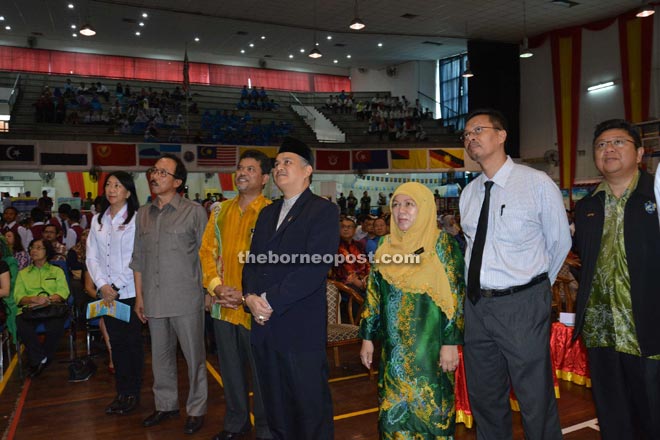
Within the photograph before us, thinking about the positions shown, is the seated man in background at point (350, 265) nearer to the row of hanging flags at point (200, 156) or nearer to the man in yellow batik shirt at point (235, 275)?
the man in yellow batik shirt at point (235, 275)

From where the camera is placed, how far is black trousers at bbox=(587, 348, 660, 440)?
2006 mm

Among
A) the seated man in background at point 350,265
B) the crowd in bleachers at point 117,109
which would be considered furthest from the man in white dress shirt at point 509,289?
the crowd in bleachers at point 117,109

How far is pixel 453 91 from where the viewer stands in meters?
21.9

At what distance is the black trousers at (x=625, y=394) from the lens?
6.58ft

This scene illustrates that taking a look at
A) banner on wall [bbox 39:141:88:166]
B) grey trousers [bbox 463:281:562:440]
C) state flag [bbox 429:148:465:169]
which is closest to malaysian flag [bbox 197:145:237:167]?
banner on wall [bbox 39:141:88:166]

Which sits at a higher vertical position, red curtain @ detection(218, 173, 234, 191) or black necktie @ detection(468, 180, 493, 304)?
red curtain @ detection(218, 173, 234, 191)

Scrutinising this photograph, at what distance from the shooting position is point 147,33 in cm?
1848

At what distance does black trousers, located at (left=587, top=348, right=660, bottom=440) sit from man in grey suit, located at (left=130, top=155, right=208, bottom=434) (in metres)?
2.06

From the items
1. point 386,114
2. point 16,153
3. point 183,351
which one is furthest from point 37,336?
point 386,114

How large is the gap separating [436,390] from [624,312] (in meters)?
0.83

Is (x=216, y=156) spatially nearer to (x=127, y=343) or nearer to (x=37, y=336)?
(x=37, y=336)

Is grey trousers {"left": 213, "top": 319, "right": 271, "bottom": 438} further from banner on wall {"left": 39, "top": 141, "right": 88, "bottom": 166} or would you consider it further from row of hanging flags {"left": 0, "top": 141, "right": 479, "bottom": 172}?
banner on wall {"left": 39, "top": 141, "right": 88, "bottom": 166}

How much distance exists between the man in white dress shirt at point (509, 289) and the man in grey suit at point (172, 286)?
1.59 metres

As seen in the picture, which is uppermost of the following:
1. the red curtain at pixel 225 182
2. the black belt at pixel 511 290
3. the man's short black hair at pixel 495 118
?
the red curtain at pixel 225 182
